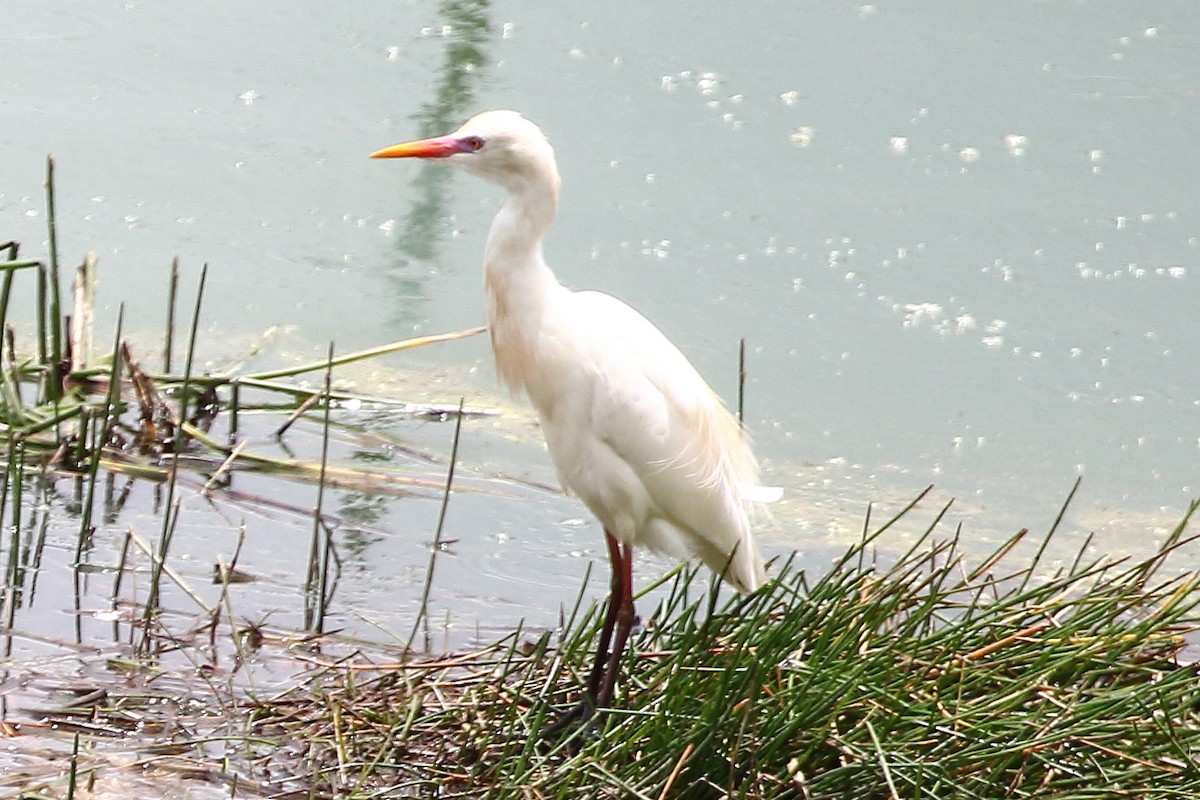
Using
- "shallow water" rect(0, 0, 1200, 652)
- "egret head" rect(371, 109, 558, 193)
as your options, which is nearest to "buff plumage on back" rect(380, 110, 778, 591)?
"egret head" rect(371, 109, 558, 193)

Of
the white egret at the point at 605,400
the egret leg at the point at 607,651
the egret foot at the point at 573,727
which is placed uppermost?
the white egret at the point at 605,400

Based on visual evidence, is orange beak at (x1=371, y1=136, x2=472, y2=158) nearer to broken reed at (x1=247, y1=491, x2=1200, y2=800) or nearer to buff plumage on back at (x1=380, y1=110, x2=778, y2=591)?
buff plumage on back at (x1=380, y1=110, x2=778, y2=591)

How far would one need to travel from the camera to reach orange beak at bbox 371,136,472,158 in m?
2.03

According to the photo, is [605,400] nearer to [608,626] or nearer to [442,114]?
[608,626]

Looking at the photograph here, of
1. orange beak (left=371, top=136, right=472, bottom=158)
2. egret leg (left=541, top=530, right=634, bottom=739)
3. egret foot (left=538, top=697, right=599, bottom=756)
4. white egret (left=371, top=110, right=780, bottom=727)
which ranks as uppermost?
orange beak (left=371, top=136, right=472, bottom=158)

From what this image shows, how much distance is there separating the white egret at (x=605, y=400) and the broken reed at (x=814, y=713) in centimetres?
11

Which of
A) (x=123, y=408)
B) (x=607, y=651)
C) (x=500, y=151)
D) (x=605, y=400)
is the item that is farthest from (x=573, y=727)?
(x=123, y=408)

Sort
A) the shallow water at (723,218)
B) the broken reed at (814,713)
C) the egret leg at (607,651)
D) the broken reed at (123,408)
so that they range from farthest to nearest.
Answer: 1. the shallow water at (723,218)
2. the broken reed at (123,408)
3. the egret leg at (607,651)
4. the broken reed at (814,713)

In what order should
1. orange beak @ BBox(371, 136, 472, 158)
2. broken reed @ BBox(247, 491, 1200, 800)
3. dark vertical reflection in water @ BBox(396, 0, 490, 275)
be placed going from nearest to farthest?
broken reed @ BBox(247, 491, 1200, 800), orange beak @ BBox(371, 136, 472, 158), dark vertical reflection in water @ BBox(396, 0, 490, 275)

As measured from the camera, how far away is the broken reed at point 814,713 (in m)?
1.82

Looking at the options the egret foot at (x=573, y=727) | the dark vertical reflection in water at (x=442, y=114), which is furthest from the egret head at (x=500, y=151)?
the dark vertical reflection in water at (x=442, y=114)

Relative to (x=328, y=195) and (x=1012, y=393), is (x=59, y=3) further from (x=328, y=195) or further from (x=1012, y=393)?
(x=1012, y=393)

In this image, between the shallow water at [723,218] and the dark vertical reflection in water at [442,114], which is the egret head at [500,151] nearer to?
the shallow water at [723,218]

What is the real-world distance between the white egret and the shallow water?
0.50 metres
